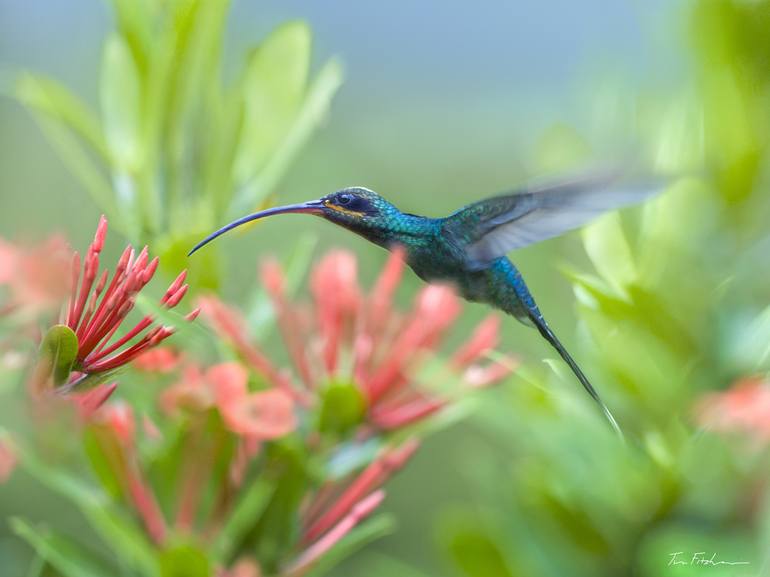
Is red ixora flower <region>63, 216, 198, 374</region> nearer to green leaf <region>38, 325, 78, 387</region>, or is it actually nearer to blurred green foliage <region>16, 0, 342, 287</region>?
green leaf <region>38, 325, 78, 387</region>

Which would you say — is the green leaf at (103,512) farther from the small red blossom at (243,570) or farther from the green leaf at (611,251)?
the green leaf at (611,251)

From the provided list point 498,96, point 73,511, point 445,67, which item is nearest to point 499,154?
point 498,96

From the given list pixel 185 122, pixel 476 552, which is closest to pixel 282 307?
pixel 185 122

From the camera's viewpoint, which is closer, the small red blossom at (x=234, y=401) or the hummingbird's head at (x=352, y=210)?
the hummingbird's head at (x=352, y=210)

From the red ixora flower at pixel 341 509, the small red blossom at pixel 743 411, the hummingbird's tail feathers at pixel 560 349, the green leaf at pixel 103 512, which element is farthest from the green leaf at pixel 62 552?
the small red blossom at pixel 743 411

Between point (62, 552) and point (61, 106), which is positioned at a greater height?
point (61, 106)

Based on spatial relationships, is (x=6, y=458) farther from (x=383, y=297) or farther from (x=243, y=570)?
(x=383, y=297)
